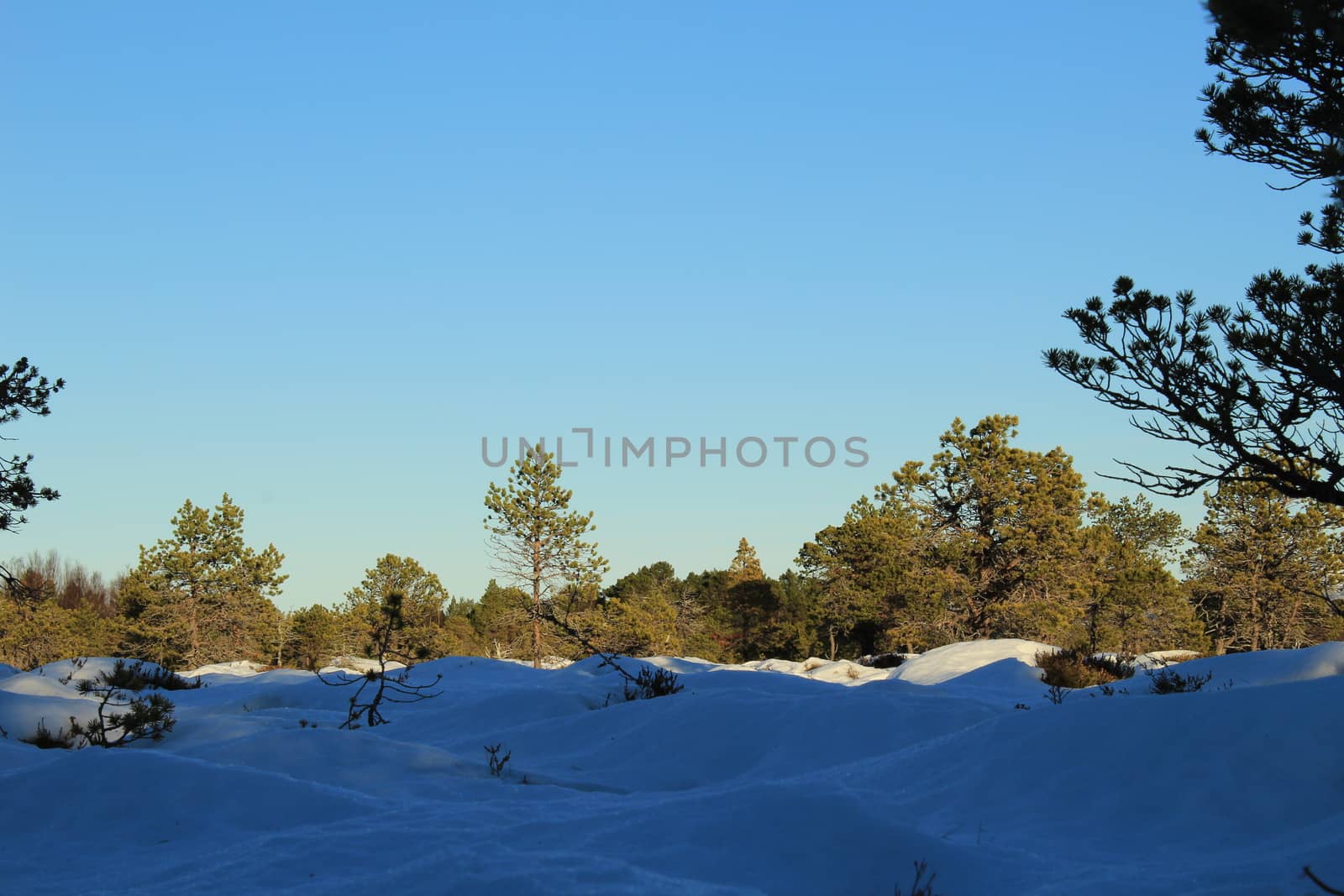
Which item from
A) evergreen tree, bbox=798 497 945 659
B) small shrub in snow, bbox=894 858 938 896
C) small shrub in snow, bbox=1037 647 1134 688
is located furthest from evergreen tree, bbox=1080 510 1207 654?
small shrub in snow, bbox=894 858 938 896

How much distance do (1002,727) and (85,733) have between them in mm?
5471

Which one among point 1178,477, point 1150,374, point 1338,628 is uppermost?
point 1150,374

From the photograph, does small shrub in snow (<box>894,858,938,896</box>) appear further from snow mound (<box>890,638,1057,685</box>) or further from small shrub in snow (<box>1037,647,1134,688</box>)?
snow mound (<box>890,638,1057,685</box>)

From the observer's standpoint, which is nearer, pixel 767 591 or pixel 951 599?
pixel 951 599

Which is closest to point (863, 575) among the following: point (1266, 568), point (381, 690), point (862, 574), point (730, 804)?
point (862, 574)

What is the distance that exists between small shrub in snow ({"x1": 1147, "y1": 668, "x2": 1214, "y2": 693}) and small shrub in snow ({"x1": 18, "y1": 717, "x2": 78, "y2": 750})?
8.35 m

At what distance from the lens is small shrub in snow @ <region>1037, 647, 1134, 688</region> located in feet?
38.4

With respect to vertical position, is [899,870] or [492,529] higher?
[492,529]

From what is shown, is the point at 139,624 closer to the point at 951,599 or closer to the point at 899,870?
the point at 951,599

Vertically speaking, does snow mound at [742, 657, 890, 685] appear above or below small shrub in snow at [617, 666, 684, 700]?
below

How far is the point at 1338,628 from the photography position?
28.3 metres

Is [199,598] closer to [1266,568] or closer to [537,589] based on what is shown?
[537,589]

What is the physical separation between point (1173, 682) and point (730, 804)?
6.40 metres

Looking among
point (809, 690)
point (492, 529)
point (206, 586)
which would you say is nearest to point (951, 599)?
point (492, 529)
